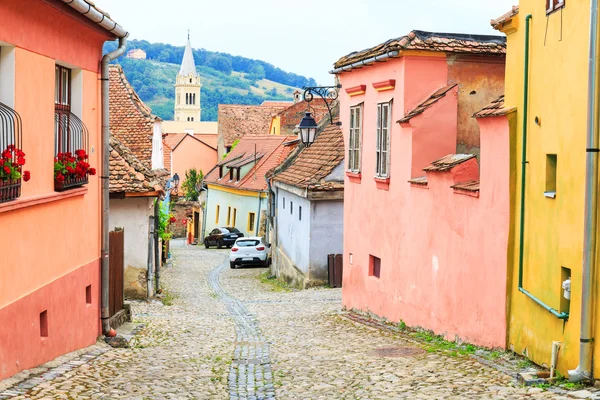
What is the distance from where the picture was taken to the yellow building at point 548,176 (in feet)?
28.5

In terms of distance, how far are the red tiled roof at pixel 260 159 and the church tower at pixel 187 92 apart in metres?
118

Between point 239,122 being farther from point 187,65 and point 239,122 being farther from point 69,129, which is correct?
point 187,65

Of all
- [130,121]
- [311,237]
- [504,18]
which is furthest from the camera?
[311,237]

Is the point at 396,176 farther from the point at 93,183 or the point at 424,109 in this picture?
the point at 93,183

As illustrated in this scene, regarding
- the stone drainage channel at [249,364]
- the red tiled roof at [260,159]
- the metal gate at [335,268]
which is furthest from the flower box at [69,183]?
the red tiled roof at [260,159]

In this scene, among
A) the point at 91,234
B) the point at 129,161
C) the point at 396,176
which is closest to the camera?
the point at 91,234

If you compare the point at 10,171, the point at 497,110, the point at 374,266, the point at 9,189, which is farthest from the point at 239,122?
the point at 10,171

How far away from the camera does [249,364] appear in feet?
40.1

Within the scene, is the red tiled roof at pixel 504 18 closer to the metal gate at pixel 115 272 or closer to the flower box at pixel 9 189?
the flower box at pixel 9 189

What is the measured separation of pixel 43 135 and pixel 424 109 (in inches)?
282

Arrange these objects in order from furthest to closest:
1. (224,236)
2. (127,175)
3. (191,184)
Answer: (191,184), (224,236), (127,175)

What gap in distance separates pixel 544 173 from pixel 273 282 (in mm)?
22301

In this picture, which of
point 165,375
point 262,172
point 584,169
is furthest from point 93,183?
point 262,172

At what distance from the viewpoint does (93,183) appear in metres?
13.2
